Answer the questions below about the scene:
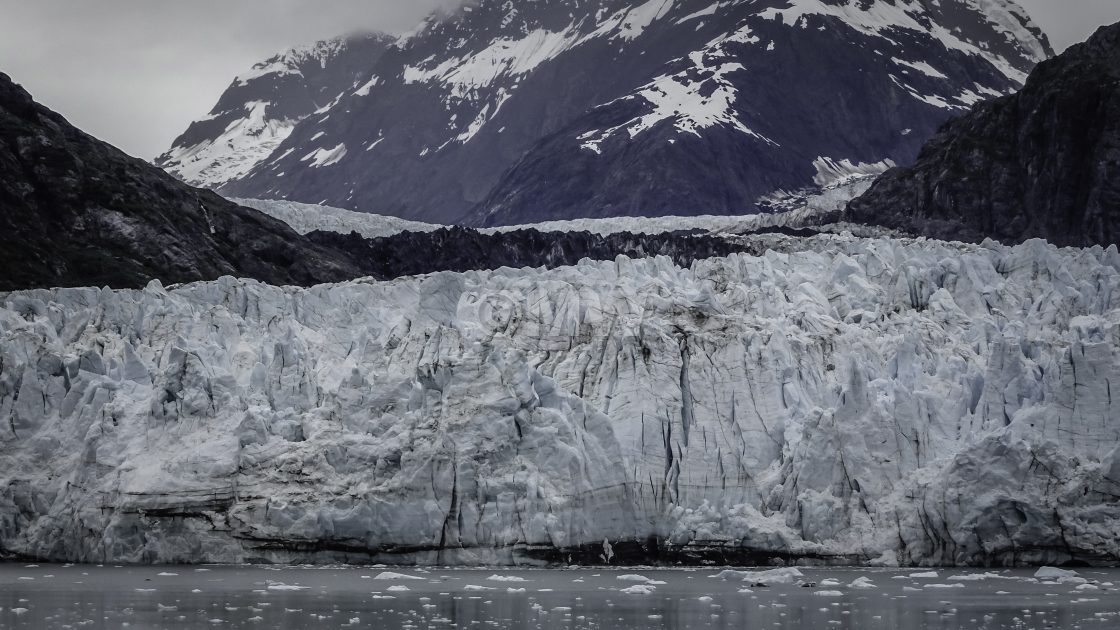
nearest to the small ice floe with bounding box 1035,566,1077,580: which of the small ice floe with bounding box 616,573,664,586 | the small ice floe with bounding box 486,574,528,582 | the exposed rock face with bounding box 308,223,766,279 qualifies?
the small ice floe with bounding box 616,573,664,586

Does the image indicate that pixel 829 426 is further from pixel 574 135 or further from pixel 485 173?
pixel 485 173

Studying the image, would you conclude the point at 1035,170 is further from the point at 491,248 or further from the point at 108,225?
the point at 108,225

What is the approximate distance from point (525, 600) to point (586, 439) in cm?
715

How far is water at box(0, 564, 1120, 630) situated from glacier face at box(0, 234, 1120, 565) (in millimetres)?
1089

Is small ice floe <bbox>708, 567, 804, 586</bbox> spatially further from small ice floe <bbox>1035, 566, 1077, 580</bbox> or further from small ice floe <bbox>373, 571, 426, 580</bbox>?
small ice floe <bbox>373, 571, 426, 580</bbox>

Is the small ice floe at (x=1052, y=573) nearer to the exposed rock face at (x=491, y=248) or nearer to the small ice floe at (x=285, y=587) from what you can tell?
the small ice floe at (x=285, y=587)

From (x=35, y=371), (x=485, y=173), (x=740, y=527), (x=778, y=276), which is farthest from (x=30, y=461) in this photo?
(x=485, y=173)

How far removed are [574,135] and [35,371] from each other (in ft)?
460

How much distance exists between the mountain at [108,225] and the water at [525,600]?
36.0m

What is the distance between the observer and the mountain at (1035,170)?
80.1 m

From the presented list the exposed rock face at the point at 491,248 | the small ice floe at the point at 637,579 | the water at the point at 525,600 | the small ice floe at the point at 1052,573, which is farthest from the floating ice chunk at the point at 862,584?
the exposed rock face at the point at 491,248

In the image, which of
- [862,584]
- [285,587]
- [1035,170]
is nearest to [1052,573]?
[862,584]

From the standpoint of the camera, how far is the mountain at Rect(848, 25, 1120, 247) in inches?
3152

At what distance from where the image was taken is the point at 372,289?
144 ft
